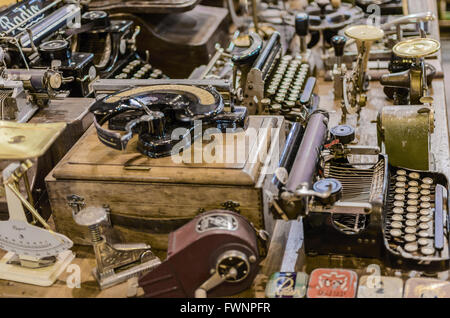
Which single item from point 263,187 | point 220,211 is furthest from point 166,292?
point 263,187

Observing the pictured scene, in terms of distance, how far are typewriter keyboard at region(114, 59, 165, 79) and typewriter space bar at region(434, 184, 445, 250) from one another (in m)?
2.12

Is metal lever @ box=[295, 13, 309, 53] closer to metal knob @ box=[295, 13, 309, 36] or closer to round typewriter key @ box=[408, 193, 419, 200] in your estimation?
metal knob @ box=[295, 13, 309, 36]

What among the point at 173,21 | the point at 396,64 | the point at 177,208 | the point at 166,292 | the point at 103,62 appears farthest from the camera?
the point at 173,21

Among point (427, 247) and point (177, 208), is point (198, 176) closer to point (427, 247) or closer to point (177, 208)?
point (177, 208)

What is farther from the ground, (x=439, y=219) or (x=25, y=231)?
(x=25, y=231)

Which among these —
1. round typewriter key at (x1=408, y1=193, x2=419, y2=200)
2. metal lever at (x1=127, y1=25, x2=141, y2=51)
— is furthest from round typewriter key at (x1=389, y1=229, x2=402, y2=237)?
metal lever at (x1=127, y1=25, x2=141, y2=51)

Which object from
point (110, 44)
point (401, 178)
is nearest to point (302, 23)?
point (110, 44)

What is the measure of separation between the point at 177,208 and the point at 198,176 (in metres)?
0.17

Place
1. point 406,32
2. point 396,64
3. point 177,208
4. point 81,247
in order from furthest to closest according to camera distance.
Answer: point 406,32 < point 396,64 < point 81,247 < point 177,208

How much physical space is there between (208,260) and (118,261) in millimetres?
413

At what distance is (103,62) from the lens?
13.1ft

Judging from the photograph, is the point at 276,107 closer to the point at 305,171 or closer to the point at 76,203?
the point at 305,171

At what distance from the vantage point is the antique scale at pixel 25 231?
225cm

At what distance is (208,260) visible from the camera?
222 centimetres
